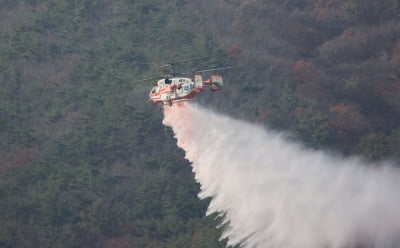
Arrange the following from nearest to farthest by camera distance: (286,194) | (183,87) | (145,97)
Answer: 1. (183,87)
2. (286,194)
3. (145,97)

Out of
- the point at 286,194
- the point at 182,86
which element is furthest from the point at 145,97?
the point at 286,194

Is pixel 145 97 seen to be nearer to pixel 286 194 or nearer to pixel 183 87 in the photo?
pixel 183 87

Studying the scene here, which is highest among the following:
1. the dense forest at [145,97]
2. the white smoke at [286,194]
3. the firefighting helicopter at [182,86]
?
the firefighting helicopter at [182,86]

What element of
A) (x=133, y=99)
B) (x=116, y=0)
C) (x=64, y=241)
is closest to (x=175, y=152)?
(x=133, y=99)

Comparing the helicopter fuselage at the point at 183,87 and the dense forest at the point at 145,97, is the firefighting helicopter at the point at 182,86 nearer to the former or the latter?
the helicopter fuselage at the point at 183,87

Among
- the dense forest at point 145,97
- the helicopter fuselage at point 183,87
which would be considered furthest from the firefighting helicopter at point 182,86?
the dense forest at point 145,97

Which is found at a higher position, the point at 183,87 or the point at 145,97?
the point at 183,87

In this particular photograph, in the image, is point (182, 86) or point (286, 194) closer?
point (182, 86)

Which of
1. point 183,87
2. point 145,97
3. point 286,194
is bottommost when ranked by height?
point 145,97
